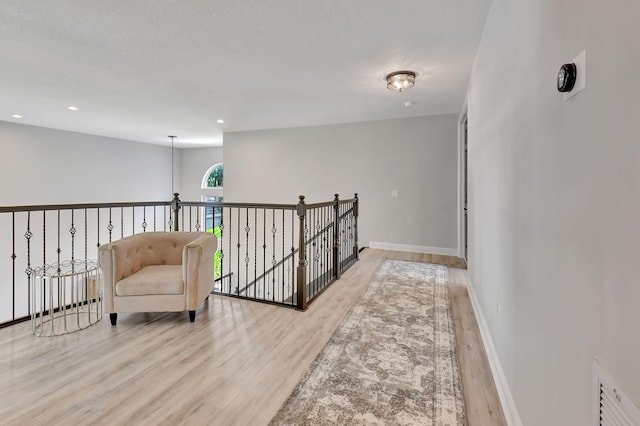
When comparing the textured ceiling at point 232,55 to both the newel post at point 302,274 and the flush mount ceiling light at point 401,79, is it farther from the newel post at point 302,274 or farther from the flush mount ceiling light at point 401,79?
the newel post at point 302,274

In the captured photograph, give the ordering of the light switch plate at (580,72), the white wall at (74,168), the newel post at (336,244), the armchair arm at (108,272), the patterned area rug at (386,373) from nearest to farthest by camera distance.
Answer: the light switch plate at (580,72) → the patterned area rug at (386,373) → the armchair arm at (108,272) → the newel post at (336,244) → the white wall at (74,168)

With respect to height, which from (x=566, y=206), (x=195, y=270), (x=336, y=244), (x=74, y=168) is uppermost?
(x=74, y=168)

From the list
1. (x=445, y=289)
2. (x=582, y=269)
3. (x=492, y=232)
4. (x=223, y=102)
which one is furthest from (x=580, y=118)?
(x=223, y=102)

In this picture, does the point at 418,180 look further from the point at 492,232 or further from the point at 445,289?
the point at 492,232

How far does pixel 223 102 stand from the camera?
4.91 metres

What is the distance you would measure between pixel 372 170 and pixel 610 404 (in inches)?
223

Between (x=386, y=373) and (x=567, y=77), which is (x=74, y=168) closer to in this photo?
(x=386, y=373)

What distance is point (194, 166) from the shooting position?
963cm

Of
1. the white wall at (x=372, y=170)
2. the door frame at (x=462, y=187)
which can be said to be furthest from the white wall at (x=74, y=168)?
the door frame at (x=462, y=187)

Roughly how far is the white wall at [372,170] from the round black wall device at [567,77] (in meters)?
4.88

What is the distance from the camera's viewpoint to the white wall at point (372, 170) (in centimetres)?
573

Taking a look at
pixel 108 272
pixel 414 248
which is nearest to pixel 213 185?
pixel 414 248

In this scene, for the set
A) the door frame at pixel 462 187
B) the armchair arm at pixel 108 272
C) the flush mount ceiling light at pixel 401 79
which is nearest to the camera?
the armchair arm at pixel 108 272

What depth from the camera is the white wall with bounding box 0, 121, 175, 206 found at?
6.34 m
